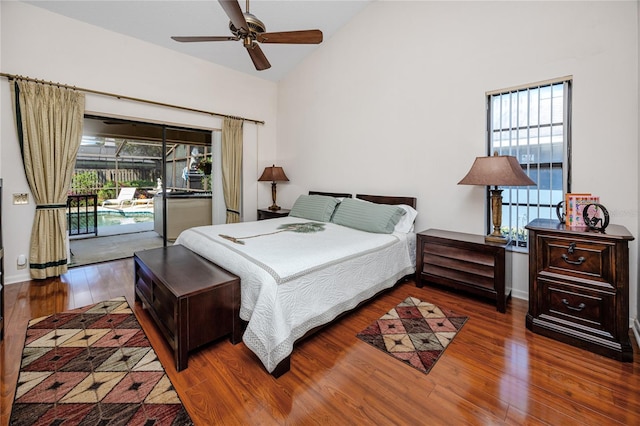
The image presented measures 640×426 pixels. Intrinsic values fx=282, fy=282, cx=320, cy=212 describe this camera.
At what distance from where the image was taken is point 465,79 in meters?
2.99

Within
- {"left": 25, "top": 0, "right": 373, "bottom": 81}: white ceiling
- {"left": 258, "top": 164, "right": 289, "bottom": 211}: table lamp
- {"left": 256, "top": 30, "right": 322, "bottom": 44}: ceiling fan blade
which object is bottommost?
{"left": 258, "top": 164, "right": 289, "bottom": 211}: table lamp

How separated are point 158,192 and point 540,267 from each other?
525 cm

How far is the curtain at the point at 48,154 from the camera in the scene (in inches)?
122

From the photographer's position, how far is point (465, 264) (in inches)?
106

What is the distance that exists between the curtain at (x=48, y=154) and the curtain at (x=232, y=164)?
73.8 inches

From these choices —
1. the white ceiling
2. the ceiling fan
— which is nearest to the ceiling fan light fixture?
the ceiling fan

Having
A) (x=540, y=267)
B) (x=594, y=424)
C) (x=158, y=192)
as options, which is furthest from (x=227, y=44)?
(x=594, y=424)

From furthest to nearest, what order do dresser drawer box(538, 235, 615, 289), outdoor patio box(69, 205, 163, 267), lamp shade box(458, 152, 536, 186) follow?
outdoor patio box(69, 205, 163, 267) < lamp shade box(458, 152, 536, 186) < dresser drawer box(538, 235, 615, 289)

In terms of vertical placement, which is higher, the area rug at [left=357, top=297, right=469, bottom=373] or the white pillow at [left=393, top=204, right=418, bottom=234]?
the white pillow at [left=393, top=204, right=418, bottom=234]

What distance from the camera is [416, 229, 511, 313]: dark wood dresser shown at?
2.49m

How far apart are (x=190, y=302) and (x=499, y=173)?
254 centimetres

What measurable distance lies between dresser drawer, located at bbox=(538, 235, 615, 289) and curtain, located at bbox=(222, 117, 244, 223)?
424 cm

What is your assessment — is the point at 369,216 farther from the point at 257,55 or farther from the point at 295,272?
the point at 257,55

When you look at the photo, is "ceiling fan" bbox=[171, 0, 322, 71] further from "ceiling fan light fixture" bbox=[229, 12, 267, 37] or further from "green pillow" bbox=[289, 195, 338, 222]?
"green pillow" bbox=[289, 195, 338, 222]
